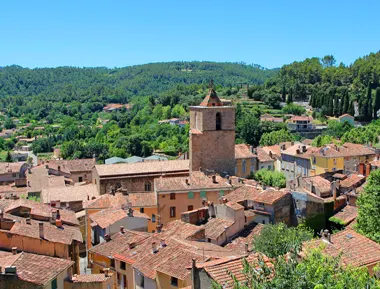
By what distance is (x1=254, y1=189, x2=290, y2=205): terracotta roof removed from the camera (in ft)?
95.1

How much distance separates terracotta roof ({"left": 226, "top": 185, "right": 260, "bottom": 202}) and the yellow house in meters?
21.3

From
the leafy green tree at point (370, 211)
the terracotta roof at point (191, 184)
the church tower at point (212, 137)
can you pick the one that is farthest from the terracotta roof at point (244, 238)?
the church tower at point (212, 137)

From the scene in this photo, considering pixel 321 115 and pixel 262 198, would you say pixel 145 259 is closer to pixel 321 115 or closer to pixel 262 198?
pixel 262 198

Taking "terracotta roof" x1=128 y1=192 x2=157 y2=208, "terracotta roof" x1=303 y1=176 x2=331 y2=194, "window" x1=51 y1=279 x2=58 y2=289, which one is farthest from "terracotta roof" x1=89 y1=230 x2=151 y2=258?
"terracotta roof" x1=303 y1=176 x2=331 y2=194

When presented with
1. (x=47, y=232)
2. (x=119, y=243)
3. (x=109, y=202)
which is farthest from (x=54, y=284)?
(x=109, y=202)

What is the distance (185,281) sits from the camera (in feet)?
63.4

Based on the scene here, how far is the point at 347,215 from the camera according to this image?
29.6m

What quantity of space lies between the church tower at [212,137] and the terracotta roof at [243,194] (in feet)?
27.7

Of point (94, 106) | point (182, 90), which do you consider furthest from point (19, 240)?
point (94, 106)

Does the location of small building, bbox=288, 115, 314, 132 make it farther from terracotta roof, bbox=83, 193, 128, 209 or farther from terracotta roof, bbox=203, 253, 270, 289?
terracotta roof, bbox=203, 253, 270, 289

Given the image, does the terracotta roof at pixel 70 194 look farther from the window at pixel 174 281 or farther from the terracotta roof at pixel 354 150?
the terracotta roof at pixel 354 150

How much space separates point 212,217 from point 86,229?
28.1ft

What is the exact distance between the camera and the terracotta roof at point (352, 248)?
16984 millimetres

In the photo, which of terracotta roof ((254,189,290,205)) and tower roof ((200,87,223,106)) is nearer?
terracotta roof ((254,189,290,205))
